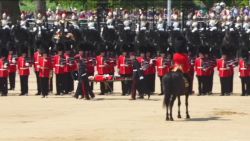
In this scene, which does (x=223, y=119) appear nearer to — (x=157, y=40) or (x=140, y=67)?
(x=140, y=67)

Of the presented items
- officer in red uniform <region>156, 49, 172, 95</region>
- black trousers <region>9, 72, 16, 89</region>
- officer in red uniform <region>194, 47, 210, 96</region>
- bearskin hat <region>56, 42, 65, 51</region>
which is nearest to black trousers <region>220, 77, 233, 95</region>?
officer in red uniform <region>194, 47, 210, 96</region>

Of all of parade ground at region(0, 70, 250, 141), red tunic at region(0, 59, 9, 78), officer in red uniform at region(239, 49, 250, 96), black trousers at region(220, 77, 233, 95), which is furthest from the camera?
red tunic at region(0, 59, 9, 78)

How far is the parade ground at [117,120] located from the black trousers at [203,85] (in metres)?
1.07

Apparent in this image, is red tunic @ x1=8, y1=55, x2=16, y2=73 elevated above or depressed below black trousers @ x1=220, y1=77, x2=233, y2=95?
above

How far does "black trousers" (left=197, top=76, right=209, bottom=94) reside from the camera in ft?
96.9

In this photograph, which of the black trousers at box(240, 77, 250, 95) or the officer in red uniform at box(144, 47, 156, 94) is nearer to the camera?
the black trousers at box(240, 77, 250, 95)

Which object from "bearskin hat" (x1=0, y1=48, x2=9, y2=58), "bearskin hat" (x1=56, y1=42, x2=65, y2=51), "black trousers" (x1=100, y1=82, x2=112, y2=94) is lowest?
"black trousers" (x1=100, y1=82, x2=112, y2=94)

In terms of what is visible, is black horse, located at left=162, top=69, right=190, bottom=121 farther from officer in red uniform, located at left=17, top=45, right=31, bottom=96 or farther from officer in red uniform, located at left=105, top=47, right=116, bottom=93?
officer in red uniform, located at left=17, top=45, right=31, bottom=96

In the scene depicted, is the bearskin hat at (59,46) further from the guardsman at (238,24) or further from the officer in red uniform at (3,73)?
the guardsman at (238,24)

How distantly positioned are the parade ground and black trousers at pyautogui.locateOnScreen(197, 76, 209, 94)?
1.07 metres

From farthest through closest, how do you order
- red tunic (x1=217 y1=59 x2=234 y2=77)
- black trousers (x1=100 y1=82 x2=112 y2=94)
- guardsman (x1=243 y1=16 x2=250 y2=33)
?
guardsman (x1=243 y1=16 x2=250 y2=33), black trousers (x1=100 y1=82 x2=112 y2=94), red tunic (x1=217 y1=59 x2=234 y2=77)

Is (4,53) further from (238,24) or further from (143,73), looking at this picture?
(238,24)

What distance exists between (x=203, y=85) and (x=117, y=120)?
322 inches

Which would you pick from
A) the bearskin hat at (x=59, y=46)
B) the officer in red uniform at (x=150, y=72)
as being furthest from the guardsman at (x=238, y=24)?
the bearskin hat at (x=59, y=46)
